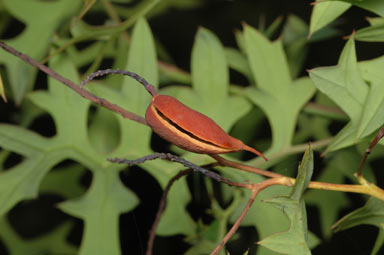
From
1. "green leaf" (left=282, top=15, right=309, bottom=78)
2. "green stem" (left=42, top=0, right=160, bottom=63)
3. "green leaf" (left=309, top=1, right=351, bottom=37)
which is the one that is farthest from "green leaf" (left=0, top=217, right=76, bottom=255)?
"green leaf" (left=309, top=1, right=351, bottom=37)

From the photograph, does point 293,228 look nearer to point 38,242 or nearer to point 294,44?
point 294,44

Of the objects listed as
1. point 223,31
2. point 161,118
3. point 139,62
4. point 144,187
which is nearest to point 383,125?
point 161,118

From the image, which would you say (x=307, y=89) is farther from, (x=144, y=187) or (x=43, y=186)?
(x=43, y=186)

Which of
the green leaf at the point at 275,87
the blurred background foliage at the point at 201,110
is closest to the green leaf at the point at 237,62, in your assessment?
the blurred background foliage at the point at 201,110

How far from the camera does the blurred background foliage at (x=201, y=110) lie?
0.69 m

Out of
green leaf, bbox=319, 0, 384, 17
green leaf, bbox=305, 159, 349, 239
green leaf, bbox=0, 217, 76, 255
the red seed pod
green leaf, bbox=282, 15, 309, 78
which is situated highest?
green leaf, bbox=319, 0, 384, 17

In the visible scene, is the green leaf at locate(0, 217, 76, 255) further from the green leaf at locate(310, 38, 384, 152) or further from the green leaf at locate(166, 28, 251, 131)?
the green leaf at locate(310, 38, 384, 152)

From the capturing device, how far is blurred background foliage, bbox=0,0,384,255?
69cm

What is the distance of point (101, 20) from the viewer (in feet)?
4.15

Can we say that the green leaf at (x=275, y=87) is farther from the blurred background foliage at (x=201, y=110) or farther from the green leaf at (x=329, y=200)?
the green leaf at (x=329, y=200)

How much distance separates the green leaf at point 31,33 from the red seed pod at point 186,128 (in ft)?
1.32

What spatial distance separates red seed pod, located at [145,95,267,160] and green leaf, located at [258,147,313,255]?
0.24 feet

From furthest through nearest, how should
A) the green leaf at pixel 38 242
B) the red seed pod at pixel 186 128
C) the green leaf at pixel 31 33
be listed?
the green leaf at pixel 38 242 → the green leaf at pixel 31 33 → the red seed pod at pixel 186 128

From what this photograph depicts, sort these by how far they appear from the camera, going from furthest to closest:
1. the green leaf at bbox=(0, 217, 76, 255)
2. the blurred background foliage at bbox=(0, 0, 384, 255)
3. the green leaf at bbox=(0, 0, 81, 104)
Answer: the green leaf at bbox=(0, 217, 76, 255)
the green leaf at bbox=(0, 0, 81, 104)
the blurred background foliage at bbox=(0, 0, 384, 255)
